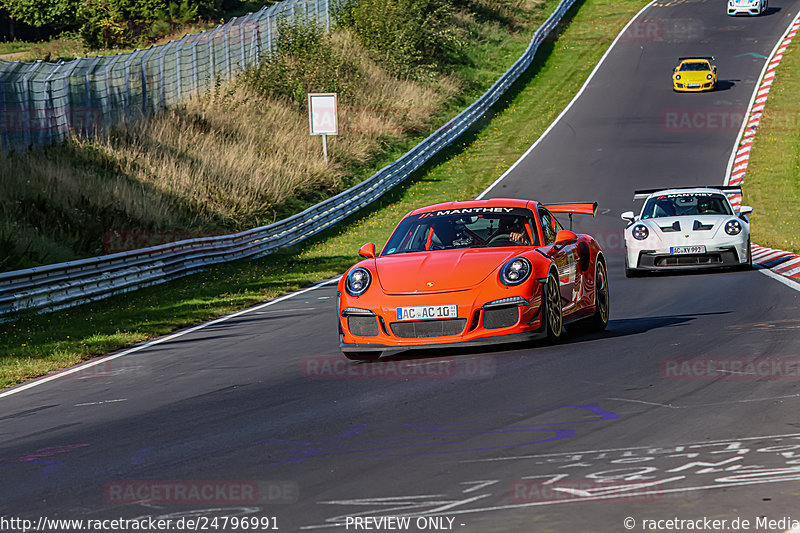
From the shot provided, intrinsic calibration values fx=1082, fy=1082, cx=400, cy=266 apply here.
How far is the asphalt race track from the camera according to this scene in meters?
5.27

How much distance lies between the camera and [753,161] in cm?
3862

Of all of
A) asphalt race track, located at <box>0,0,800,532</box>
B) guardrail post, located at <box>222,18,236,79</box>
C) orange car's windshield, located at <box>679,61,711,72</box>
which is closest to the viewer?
asphalt race track, located at <box>0,0,800,532</box>

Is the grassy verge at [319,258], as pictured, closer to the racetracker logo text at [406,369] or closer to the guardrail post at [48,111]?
the racetracker logo text at [406,369]

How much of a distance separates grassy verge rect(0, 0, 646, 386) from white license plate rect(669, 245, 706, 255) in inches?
273

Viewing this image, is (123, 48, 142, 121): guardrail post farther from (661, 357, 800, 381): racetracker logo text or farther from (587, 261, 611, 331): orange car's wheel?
(661, 357, 800, 381): racetracker logo text

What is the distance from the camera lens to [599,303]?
39.0 ft

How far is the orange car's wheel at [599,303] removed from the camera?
11.8m

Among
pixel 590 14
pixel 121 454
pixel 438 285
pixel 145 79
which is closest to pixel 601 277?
pixel 438 285

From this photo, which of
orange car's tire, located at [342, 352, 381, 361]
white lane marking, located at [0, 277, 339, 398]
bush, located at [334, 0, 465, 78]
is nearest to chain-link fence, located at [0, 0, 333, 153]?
bush, located at [334, 0, 465, 78]

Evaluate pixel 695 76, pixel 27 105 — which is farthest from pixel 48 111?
pixel 695 76

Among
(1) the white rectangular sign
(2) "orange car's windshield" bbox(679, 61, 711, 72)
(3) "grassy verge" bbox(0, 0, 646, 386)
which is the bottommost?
(3) "grassy verge" bbox(0, 0, 646, 386)

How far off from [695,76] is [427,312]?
4189 centimetres

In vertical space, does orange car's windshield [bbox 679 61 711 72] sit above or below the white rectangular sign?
above

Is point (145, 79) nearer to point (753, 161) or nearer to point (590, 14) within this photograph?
point (753, 161)
